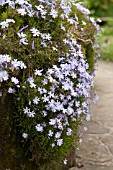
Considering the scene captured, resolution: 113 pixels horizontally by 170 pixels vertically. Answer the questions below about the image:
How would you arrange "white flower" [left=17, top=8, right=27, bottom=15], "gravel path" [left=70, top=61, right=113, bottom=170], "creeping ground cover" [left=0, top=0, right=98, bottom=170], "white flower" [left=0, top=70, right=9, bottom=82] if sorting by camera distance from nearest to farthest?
"white flower" [left=0, top=70, right=9, bottom=82], "creeping ground cover" [left=0, top=0, right=98, bottom=170], "white flower" [left=17, top=8, right=27, bottom=15], "gravel path" [left=70, top=61, right=113, bottom=170]

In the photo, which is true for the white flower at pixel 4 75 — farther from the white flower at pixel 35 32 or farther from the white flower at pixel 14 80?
the white flower at pixel 35 32

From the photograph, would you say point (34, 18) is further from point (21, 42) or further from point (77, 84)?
point (77, 84)

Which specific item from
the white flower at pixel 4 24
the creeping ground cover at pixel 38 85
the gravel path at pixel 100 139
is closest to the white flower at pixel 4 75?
the creeping ground cover at pixel 38 85

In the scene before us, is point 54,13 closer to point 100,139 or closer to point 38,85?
point 38,85

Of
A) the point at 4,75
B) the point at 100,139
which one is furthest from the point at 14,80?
the point at 100,139

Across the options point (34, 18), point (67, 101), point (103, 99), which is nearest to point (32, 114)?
point (67, 101)

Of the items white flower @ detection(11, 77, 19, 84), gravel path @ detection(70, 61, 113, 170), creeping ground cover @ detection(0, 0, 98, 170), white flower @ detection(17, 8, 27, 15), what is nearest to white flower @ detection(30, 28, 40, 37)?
creeping ground cover @ detection(0, 0, 98, 170)

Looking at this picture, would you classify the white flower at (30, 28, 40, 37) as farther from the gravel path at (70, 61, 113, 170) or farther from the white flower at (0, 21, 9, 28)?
the gravel path at (70, 61, 113, 170)
